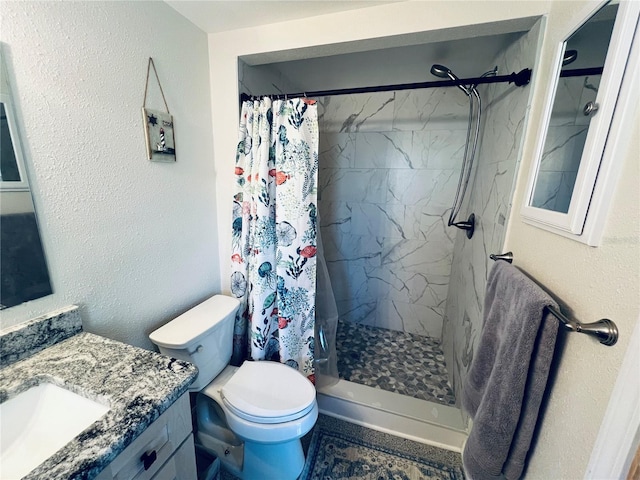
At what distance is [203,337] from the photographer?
121 centimetres

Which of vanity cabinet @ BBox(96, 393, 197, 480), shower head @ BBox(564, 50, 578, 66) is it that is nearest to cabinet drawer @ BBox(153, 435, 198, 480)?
vanity cabinet @ BBox(96, 393, 197, 480)

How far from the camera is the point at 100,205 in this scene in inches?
38.9

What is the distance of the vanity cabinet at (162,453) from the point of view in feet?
2.00

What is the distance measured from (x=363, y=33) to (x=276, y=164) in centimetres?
A: 76

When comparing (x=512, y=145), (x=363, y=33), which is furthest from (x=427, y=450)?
(x=363, y=33)

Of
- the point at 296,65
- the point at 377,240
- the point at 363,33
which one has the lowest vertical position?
the point at 377,240

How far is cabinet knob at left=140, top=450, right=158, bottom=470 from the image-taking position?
0.66 meters

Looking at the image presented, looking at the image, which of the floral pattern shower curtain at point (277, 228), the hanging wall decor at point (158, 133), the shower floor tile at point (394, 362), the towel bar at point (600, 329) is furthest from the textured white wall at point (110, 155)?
the towel bar at point (600, 329)

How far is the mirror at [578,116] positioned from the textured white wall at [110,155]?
1.57 metres

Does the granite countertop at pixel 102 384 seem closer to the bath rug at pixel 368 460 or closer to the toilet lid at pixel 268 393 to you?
the toilet lid at pixel 268 393

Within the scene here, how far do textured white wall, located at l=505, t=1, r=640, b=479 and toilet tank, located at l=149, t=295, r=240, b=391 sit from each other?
1.26 metres

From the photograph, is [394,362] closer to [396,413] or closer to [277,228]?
[396,413]

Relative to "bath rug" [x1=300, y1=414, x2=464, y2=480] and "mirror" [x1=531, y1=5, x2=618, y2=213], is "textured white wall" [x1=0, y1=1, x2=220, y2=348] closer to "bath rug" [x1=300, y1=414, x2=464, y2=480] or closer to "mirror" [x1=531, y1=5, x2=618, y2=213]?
"bath rug" [x1=300, y1=414, x2=464, y2=480]

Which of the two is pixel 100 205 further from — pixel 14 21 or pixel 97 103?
pixel 14 21
